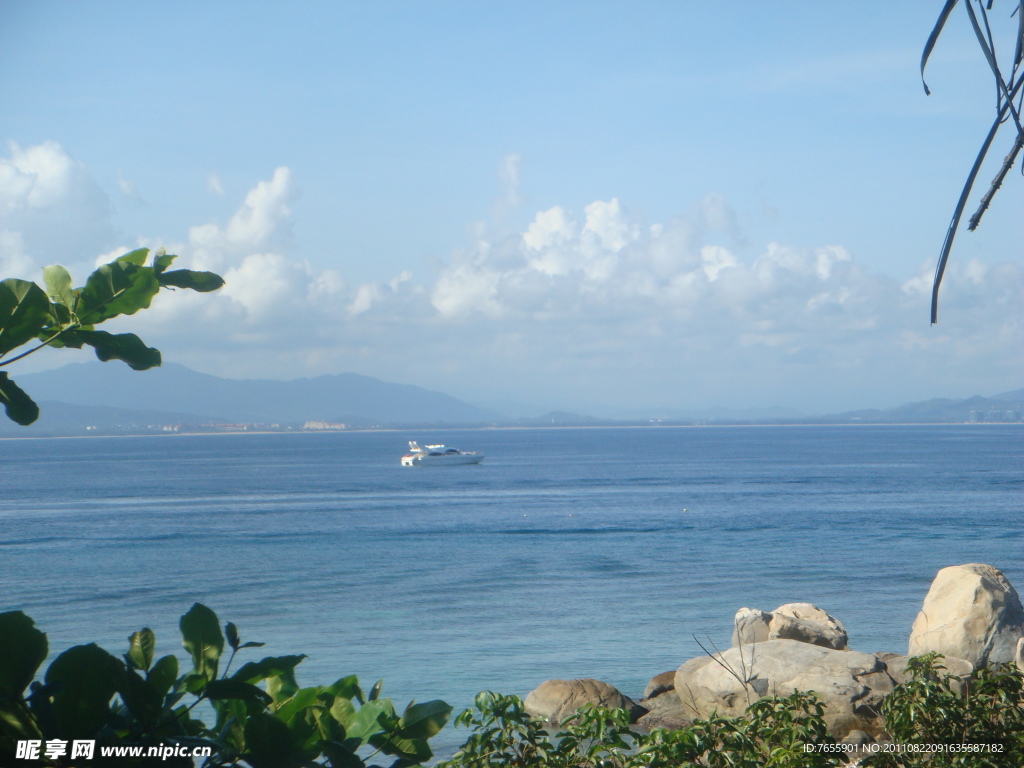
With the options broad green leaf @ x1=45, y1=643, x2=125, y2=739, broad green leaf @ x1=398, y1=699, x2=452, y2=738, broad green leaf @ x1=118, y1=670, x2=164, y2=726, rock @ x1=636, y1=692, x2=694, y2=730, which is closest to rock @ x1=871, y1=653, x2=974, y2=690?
rock @ x1=636, y1=692, x2=694, y2=730

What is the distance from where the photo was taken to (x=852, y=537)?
43.3 meters

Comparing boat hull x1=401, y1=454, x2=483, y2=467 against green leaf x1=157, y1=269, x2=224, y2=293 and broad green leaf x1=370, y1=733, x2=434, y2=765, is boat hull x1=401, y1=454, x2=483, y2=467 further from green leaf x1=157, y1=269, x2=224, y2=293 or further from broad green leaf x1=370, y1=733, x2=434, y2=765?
green leaf x1=157, y1=269, x2=224, y2=293

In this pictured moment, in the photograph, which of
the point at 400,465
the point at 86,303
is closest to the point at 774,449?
the point at 400,465

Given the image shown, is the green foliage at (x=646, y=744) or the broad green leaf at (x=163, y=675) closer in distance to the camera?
the broad green leaf at (x=163, y=675)

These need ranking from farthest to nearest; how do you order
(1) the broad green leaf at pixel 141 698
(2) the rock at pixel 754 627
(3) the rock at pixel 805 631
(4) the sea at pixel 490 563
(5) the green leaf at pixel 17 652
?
(4) the sea at pixel 490 563 → (2) the rock at pixel 754 627 → (3) the rock at pixel 805 631 → (1) the broad green leaf at pixel 141 698 → (5) the green leaf at pixel 17 652

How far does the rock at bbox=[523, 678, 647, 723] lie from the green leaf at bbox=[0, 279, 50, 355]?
13344mm

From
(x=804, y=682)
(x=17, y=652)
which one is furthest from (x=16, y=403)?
(x=804, y=682)

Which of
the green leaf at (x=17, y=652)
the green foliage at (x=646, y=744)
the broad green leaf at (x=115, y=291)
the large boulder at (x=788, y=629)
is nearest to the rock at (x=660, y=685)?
the large boulder at (x=788, y=629)

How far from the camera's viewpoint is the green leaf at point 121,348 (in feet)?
6.03

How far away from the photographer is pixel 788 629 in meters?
15.6

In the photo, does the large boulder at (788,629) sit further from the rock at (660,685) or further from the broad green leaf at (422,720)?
the broad green leaf at (422,720)

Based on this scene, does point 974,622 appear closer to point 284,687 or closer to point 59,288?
point 284,687

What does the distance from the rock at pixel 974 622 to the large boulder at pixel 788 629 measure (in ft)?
4.48

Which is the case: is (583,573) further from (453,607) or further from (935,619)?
(935,619)
